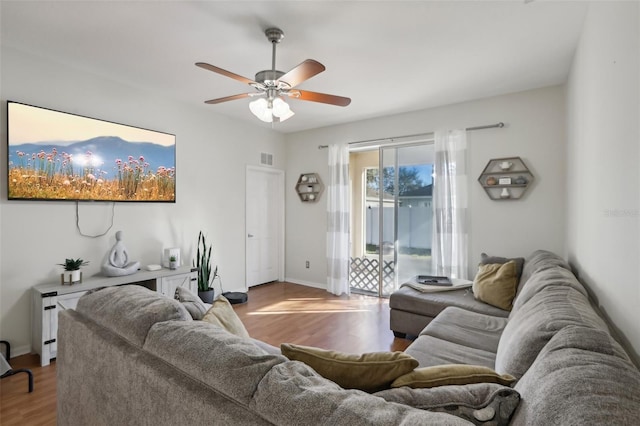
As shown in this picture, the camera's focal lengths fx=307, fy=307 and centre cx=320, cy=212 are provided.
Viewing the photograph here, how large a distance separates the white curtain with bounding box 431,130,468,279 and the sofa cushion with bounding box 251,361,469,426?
3.41 m

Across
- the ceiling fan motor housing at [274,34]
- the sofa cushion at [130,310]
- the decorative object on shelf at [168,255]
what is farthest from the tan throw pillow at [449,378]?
the decorative object on shelf at [168,255]

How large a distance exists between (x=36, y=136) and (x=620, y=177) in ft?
A: 13.4

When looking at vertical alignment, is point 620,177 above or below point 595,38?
below

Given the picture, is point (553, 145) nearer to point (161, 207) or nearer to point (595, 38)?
point (595, 38)

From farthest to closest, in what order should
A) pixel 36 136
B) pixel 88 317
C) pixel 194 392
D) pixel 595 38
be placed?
pixel 36 136, pixel 595 38, pixel 88 317, pixel 194 392

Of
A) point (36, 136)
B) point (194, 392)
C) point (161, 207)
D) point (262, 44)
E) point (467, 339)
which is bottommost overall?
point (467, 339)

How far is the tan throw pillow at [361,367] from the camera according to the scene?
0.96 m

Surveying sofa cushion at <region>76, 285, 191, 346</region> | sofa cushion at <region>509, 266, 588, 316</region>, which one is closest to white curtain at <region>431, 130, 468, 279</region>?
sofa cushion at <region>509, 266, 588, 316</region>

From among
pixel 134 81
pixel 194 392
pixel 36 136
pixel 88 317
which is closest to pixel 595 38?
pixel 194 392

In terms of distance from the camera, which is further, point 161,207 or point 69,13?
point 161,207

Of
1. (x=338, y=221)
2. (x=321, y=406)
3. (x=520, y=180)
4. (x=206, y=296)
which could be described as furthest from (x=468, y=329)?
(x=206, y=296)

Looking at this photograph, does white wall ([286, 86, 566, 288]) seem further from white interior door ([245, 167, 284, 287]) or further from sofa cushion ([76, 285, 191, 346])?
sofa cushion ([76, 285, 191, 346])

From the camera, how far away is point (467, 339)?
2031mm

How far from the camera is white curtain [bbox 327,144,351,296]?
469 cm
